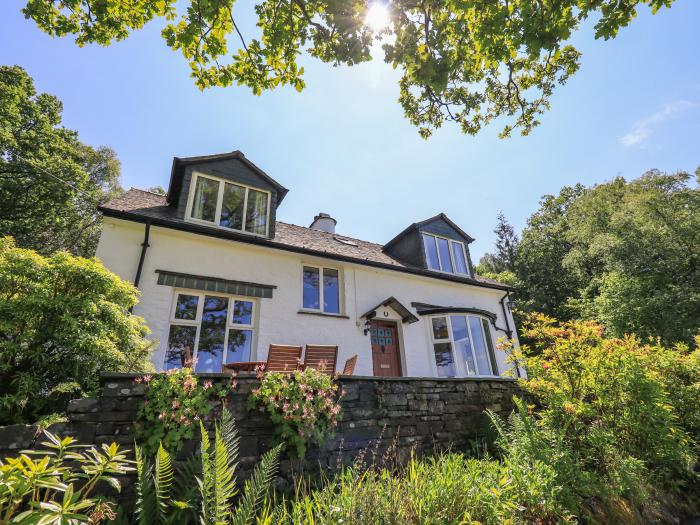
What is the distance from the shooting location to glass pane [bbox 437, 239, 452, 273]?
45.4 feet

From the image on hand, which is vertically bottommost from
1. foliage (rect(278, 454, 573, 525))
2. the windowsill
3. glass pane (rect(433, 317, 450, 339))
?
foliage (rect(278, 454, 573, 525))

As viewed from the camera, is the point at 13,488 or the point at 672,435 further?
the point at 672,435

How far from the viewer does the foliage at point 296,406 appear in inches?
162

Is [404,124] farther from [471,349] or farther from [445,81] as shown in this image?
[471,349]

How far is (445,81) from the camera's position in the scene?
5.38 meters

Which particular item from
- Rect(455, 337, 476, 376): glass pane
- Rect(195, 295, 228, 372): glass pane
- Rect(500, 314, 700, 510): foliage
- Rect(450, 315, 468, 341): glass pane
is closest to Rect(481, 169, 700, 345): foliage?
Rect(455, 337, 476, 376): glass pane

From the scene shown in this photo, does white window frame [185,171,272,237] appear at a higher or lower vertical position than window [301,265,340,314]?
higher

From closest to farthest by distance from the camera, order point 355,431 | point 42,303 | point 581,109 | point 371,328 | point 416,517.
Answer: point 416,517
point 42,303
point 355,431
point 581,109
point 371,328

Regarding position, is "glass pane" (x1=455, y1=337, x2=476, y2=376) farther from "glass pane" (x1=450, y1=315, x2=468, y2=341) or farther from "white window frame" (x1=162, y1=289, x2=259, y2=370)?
"white window frame" (x1=162, y1=289, x2=259, y2=370)

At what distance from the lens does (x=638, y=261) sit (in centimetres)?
2056

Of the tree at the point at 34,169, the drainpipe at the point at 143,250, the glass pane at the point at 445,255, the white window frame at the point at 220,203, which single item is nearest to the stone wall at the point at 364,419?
the drainpipe at the point at 143,250

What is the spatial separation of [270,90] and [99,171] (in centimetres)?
2526

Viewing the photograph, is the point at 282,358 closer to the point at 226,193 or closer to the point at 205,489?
the point at 205,489

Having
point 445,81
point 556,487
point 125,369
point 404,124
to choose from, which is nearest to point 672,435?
point 556,487
